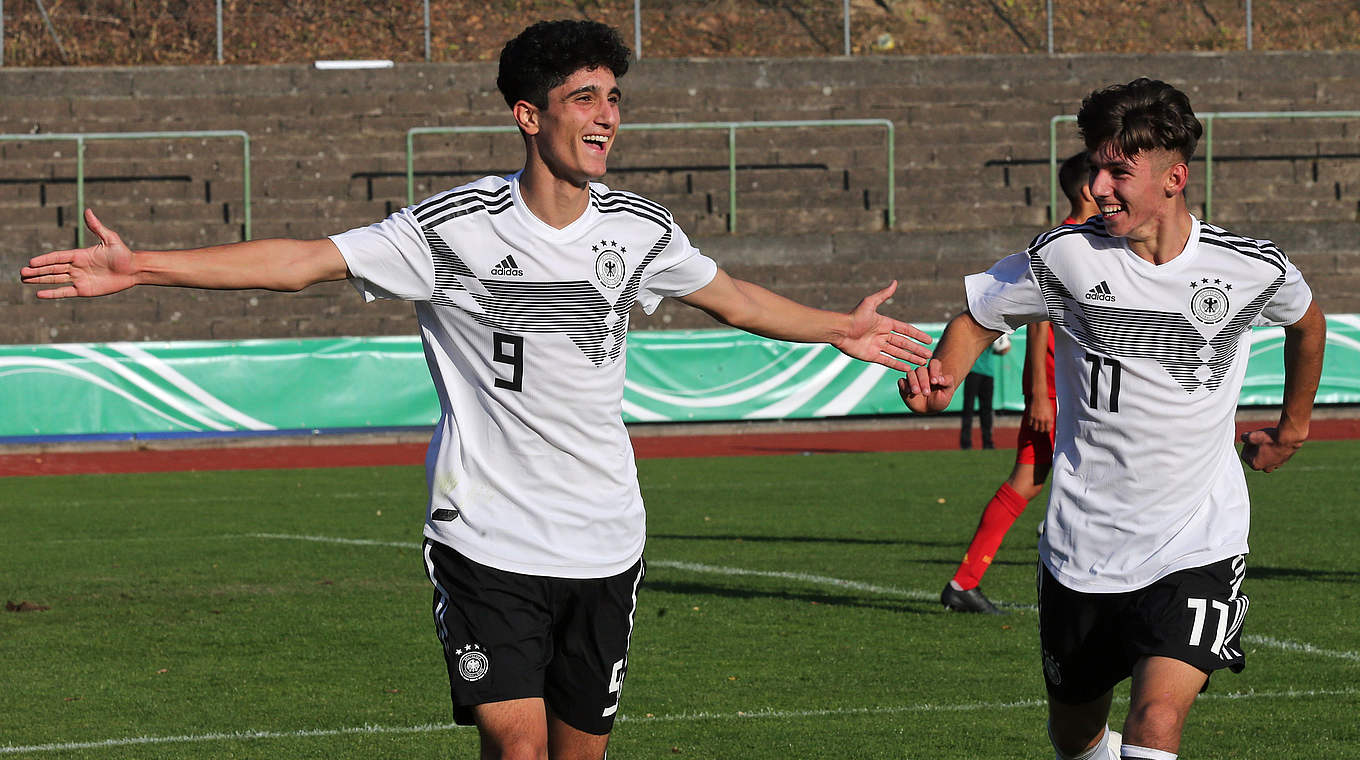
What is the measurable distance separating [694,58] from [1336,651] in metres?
22.8

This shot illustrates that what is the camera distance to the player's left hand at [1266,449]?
18.1 feet

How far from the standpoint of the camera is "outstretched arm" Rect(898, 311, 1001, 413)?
511cm

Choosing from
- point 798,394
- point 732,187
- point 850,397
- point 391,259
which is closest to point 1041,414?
point 391,259

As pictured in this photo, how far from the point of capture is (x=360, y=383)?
21953 mm

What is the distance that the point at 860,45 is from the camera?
3112cm

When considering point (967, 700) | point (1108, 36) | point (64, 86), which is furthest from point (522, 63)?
point (1108, 36)

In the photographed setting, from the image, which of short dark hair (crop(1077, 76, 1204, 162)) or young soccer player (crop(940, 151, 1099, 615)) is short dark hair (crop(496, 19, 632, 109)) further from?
young soccer player (crop(940, 151, 1099, 615))

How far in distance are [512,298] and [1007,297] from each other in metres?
1.43

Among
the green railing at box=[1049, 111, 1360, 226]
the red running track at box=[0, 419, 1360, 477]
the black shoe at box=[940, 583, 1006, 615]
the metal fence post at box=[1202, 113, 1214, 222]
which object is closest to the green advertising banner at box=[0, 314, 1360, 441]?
the red running track at box=[0, 419, 1360, 477]

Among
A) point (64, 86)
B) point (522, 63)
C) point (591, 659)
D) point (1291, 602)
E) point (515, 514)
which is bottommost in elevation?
point (1291, 602)

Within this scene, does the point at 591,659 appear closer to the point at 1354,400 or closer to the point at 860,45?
the point at 1354,400

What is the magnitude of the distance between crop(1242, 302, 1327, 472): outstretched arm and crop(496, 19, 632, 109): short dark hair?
2.12m

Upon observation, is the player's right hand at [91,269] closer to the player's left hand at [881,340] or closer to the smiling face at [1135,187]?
the player's left hand at [881,340]

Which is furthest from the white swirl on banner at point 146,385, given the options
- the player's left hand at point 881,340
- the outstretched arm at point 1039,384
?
the player's left hand at point 881,340
